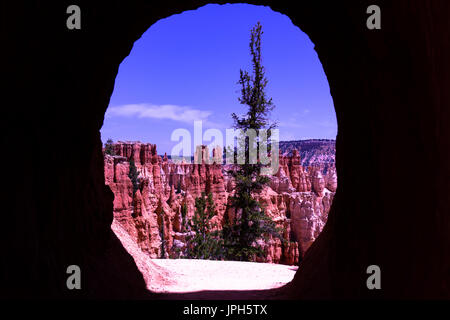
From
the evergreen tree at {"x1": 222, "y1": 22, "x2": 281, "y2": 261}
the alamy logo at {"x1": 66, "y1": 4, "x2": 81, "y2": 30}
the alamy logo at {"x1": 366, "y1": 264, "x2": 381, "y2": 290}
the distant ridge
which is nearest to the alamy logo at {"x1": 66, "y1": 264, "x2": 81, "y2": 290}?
the alamy logo at {"x1": 66, "y1": 4, "x2": 81, "y2": 30}

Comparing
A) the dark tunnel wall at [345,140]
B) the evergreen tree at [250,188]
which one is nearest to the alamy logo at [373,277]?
the dark tunnel wall at [345,140]

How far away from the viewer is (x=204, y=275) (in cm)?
985

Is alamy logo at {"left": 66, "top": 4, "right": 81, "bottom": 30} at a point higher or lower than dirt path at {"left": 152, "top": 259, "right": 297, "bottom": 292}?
higher

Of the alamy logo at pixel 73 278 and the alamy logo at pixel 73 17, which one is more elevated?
the alamy logo at pixel 73 17

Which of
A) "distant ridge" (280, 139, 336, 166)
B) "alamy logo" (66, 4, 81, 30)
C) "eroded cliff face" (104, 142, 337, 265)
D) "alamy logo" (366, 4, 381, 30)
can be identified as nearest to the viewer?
"alamy logo" (366, 4, 381, 30)

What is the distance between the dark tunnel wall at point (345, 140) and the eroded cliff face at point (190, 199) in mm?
13509

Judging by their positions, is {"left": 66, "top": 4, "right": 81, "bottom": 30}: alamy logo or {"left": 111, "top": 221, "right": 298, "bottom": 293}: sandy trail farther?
{"left": 111, "top": 221, "right": 298, "bottom": 293}: sandy trail

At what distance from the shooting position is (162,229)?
36844 millimetres

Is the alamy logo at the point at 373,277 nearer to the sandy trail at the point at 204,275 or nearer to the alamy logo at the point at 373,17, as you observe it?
the alamy logo at the point at 373,17

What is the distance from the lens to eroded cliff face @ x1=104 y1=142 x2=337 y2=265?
92.4ft

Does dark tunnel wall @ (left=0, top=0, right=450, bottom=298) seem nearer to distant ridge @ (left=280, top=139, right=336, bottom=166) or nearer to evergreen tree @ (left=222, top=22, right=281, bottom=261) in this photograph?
evergreen tree @ (left=222, top=22, right=281, bottom=261)

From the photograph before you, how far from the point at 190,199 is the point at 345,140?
150 feet

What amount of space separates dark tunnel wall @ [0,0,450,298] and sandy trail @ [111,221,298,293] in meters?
2.97

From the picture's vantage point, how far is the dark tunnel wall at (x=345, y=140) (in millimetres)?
3395
